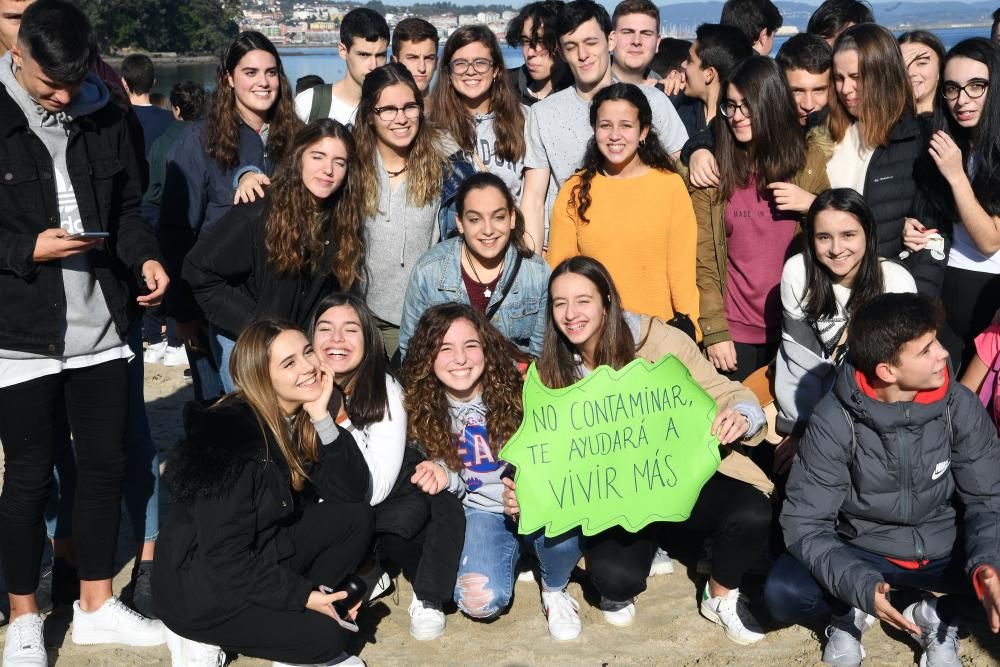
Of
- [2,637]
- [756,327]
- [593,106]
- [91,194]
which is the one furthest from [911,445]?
[2,637]

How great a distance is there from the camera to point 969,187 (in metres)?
4.38

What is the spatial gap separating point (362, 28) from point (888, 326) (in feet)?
11.2

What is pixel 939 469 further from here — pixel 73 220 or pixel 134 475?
pixel 73 220

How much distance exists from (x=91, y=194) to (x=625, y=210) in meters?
2.31

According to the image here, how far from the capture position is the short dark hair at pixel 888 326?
3.59 m

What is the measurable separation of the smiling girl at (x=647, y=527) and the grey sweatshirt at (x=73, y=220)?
1.71m

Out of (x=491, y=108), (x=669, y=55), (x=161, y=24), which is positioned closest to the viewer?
(x=491, y=108)

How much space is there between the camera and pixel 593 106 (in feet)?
15.6

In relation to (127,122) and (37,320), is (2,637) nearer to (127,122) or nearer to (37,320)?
(37,320)

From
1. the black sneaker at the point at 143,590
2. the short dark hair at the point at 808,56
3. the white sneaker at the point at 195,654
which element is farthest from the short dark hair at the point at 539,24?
the white sneaker at the point at 195,654

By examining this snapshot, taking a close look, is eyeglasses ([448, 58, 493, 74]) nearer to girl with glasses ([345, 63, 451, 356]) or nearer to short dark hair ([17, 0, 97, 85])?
girl with glasses ([345, 63, 451, 356])

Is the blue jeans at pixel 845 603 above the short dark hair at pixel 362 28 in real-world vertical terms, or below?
below

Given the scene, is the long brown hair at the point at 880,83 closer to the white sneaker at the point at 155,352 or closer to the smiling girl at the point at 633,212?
the smiling girl at the point at 633,212

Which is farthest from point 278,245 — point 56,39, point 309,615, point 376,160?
point 309,615
